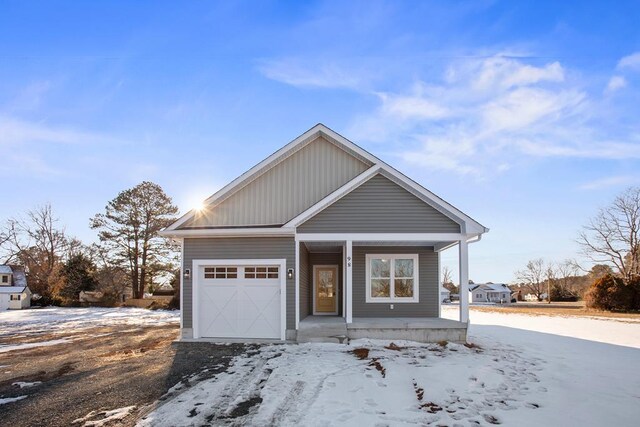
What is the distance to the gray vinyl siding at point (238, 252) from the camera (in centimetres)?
1152

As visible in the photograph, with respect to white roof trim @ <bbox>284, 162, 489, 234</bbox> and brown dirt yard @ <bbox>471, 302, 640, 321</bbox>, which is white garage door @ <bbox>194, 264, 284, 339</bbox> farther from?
brown dirt yard @ <bbox>471, 302, 640, 321</bbox>

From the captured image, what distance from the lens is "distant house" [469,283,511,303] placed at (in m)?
72.7

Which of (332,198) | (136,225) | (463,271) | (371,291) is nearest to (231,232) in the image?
(332,198)

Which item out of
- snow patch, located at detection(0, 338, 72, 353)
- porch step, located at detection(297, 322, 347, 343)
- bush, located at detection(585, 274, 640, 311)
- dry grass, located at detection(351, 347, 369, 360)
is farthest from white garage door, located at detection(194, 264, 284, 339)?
bush, located at detection(585, 274, 640, 311)

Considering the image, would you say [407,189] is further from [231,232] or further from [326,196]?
[231,232]

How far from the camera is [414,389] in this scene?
6695 mm

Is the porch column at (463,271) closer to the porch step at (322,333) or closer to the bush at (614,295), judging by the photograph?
the porch step at (322,333)

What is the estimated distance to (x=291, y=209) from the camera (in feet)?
42.0

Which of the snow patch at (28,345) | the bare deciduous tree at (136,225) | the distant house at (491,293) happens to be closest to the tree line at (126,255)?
the bare deciduous tree at (136,225)

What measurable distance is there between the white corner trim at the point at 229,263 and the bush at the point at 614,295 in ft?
82.5

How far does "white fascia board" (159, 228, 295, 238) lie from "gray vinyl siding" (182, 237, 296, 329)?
0.56 ft

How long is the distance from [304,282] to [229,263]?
284 centimetres

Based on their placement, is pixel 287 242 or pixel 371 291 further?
pixel 371 291

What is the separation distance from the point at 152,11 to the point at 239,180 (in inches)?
203
